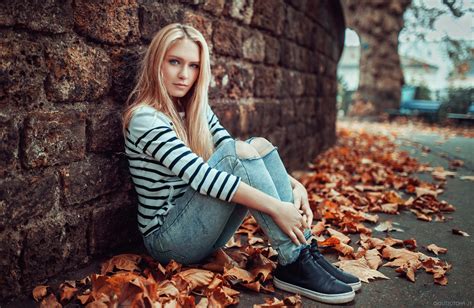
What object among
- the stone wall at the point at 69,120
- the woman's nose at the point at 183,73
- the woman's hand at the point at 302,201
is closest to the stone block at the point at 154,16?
the stone wall at the point at 69,120

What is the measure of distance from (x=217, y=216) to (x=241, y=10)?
1.82 m

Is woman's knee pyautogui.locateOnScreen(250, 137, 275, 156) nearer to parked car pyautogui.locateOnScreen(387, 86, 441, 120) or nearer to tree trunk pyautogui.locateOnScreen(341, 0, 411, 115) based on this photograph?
parked car pyautogui.locateOnScreen(387, 86, 441, 120)

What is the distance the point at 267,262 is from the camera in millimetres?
2088

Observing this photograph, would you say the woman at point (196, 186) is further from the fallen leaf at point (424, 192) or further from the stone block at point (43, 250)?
the fallen leaf at point (424, 192)

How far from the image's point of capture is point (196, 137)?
2158 millimetres

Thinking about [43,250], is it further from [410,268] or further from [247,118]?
[247,118]

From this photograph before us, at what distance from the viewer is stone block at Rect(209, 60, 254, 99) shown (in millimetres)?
2824

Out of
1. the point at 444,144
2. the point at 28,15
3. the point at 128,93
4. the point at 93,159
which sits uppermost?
the point at 28,15

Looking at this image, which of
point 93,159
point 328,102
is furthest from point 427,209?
point 328,102

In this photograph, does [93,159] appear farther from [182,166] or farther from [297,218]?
[297,218]

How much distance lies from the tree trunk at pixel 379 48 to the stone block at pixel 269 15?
A: 11146 millimetres

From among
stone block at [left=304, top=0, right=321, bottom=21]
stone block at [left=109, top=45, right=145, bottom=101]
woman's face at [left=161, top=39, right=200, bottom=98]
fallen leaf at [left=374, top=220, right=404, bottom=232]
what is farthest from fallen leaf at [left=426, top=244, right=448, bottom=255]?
stone block at [left=304, top=0, right=321, bottom=21]

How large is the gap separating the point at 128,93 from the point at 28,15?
0.65m

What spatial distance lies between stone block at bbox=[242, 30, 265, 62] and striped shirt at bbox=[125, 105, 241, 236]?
1417mm
